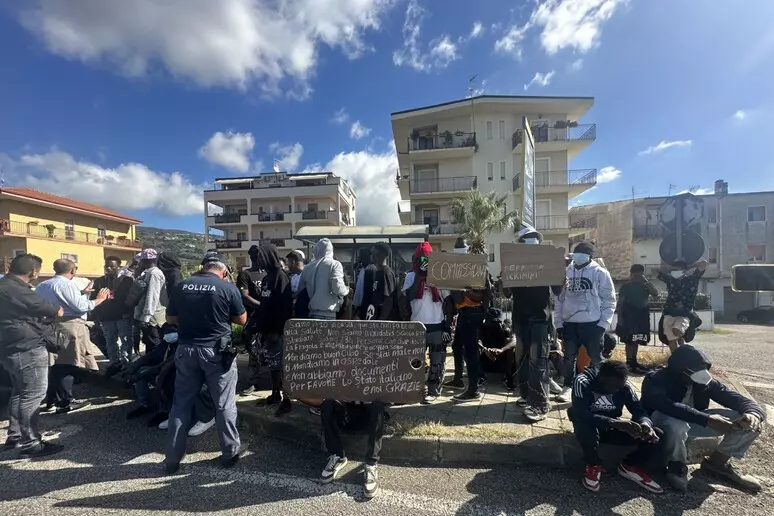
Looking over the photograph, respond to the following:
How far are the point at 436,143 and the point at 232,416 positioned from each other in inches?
1019

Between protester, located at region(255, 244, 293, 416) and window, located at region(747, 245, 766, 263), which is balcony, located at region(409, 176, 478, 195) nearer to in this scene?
window, located at region(747, 245, 766, 263)

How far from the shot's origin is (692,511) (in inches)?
96.2

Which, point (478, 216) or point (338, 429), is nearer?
point (338, 429)

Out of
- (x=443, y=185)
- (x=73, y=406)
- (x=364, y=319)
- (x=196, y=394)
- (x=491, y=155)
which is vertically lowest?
(x=73, y=406)

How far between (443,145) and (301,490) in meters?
26.0

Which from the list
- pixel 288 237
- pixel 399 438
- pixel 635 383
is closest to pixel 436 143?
pixel 288 237

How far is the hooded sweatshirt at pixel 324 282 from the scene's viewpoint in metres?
3.75

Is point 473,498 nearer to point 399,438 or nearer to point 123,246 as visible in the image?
point 399,438

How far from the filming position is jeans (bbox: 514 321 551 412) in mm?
3582

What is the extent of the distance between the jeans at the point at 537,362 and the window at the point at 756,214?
3391 cm

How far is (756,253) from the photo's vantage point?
25.4 meters

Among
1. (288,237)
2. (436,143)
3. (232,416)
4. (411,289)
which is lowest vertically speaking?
(232,416)

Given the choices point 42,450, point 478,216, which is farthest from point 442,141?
point 42,450

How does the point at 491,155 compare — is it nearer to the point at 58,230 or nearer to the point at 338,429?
the point at 338,429
